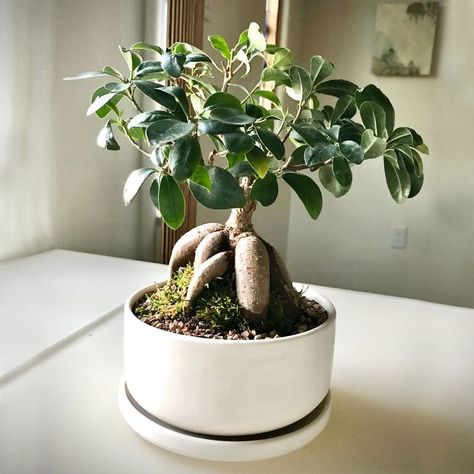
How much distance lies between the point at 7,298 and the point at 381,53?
2108 millimetres

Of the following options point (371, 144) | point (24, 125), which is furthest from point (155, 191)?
point (24, 125)

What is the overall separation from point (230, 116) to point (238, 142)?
1.0 inches

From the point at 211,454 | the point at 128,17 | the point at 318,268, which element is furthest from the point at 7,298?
the point at 318,268

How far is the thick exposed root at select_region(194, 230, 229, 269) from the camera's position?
63 centimetres

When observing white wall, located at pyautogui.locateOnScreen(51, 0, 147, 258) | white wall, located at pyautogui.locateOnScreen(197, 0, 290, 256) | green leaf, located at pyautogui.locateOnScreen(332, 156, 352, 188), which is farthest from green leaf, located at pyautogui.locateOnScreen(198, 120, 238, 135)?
white wall, located at pyautogui.locateOnScreen(197, 0, 290, 256)

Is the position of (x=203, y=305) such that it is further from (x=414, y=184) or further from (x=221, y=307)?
(x=414, y=184)

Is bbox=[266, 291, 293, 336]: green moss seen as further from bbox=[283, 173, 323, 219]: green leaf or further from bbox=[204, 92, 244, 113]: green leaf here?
bbox=[204, 92, 244, 113]: green leaf

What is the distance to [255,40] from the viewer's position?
64 centimetres

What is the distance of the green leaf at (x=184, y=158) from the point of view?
0.46m

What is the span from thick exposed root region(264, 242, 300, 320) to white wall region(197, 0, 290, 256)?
55.4 inches

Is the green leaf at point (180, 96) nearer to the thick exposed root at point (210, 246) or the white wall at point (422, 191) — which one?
the thick exposed root at point (210, 246)

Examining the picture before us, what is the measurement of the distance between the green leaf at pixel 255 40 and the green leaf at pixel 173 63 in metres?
0.14

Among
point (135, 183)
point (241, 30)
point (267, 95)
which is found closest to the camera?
point (135, 183)

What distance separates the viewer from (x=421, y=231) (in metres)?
2.54
